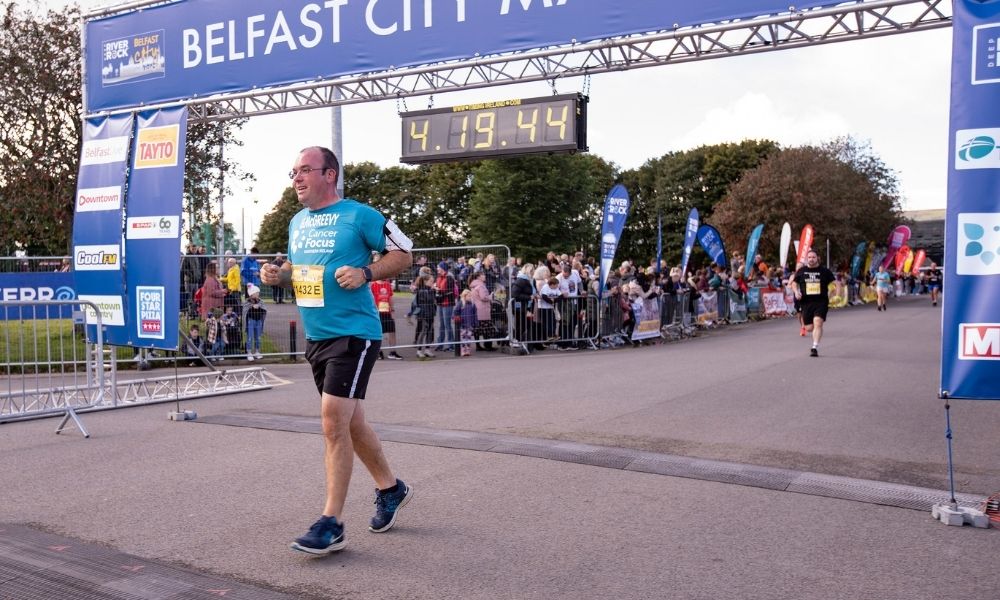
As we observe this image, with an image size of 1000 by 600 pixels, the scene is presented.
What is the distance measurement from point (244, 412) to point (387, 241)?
530 centimetres

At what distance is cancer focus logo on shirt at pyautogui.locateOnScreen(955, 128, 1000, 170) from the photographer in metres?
5.11

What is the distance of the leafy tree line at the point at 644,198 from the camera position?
50.3 meters

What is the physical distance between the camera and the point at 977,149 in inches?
203

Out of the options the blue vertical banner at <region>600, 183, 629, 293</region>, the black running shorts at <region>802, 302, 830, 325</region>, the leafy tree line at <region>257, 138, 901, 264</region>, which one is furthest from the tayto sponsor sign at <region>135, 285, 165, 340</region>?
the leafy tree line at <region>257, 138, 901, 264</region>

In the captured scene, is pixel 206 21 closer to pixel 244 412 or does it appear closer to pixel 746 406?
pixel 244 412

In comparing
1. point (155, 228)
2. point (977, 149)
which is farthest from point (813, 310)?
point (155, 228)

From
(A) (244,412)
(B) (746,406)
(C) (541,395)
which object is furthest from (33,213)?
(B) (746,406)

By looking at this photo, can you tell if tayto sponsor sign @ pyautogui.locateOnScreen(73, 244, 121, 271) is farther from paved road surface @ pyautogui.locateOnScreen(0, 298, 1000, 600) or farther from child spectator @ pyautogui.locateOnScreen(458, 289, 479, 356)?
child spectator @ pyautogui.locateOnScreen(458, 289, 479, 356)

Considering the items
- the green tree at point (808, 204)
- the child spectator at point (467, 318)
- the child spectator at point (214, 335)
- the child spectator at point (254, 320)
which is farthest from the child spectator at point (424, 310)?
the green tree at point (808, 204)

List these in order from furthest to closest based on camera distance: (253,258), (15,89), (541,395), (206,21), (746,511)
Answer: (15,89)
(253,258)
(206,21)
(541,395)
(746,511)

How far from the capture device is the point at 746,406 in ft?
30.8

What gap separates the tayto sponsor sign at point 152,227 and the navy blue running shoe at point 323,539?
6489mm

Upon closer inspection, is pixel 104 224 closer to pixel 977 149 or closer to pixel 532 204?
pixel 977 149

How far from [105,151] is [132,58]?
8.08ft
